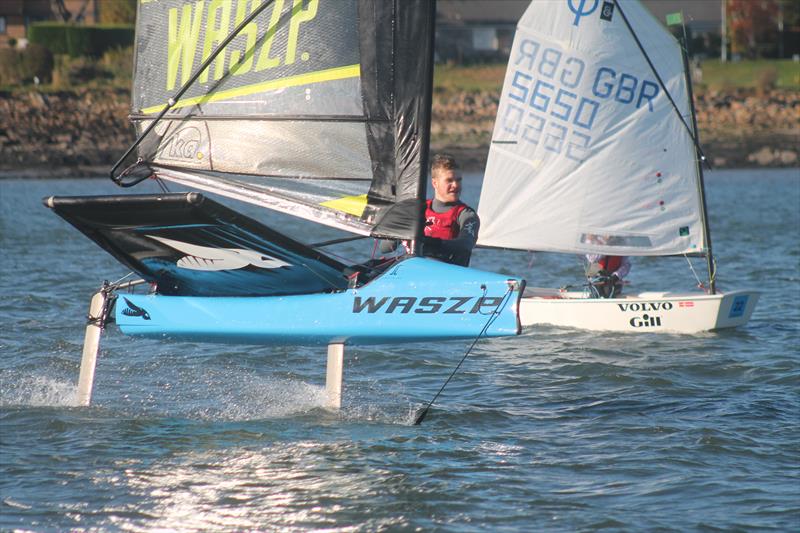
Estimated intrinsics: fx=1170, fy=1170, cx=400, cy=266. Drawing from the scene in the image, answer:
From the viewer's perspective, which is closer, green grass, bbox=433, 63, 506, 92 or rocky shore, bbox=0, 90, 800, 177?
rocky shore, bbox=0, 90, 800, 177

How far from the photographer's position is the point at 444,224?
8.35 meters

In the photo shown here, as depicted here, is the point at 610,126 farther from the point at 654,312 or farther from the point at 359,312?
the point at 359,312

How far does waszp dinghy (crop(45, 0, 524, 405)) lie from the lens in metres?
7.45

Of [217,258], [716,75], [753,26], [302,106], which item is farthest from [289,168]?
[753,26]

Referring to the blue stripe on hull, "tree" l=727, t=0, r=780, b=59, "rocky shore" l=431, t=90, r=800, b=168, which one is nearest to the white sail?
the blue stripe on hull

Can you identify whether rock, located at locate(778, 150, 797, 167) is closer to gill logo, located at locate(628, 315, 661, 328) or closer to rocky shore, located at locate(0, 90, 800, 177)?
rocky shore, located at locate(0, 90, 800, 177)

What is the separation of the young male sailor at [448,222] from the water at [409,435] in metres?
1.30

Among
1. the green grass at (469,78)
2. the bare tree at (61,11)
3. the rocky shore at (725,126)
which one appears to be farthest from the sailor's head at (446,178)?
the bare tree at (61,11)

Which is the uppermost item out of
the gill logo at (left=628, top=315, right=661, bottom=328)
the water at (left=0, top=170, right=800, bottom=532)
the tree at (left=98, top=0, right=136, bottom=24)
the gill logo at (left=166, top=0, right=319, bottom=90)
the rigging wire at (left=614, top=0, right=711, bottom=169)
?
the tree at (left=98, top=0, right=136, bottom=24)

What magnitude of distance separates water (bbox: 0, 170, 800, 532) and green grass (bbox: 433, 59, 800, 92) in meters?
40.9

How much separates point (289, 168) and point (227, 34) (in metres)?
1.00

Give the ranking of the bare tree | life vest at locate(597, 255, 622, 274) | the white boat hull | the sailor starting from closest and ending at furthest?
the white boat hull, the sailor, life vest at locate(597, 255, 622, 274), the bare tree

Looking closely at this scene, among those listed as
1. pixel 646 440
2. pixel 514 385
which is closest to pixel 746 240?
pixel 514 385

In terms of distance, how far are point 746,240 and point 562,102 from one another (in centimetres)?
1146
